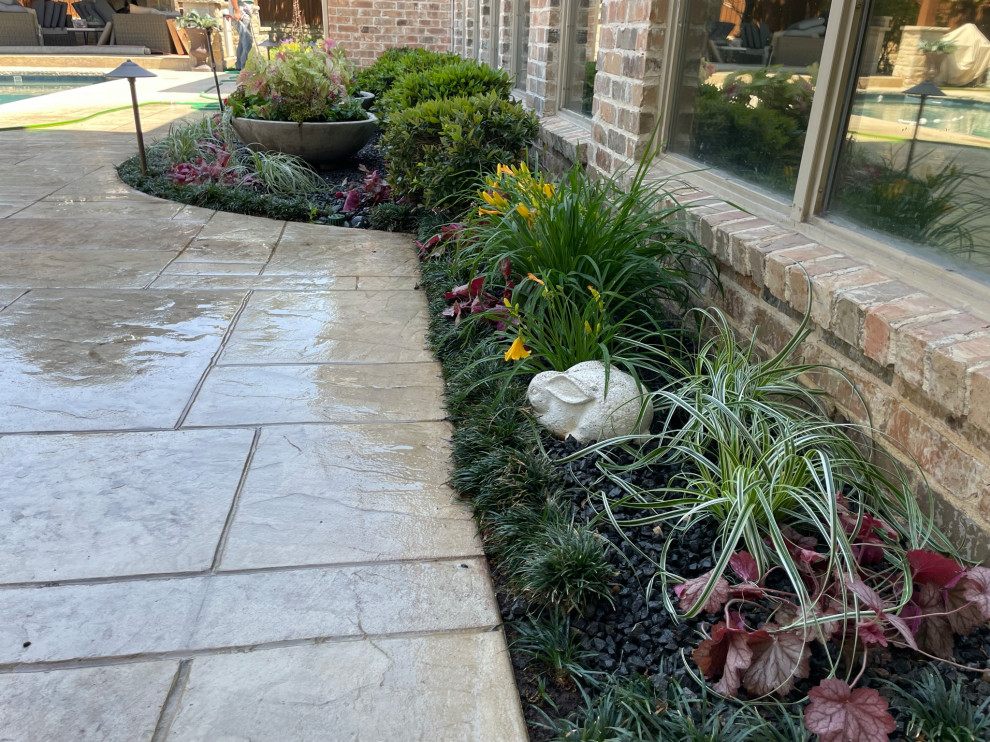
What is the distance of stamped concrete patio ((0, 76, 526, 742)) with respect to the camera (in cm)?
172

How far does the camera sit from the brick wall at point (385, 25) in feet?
38.8

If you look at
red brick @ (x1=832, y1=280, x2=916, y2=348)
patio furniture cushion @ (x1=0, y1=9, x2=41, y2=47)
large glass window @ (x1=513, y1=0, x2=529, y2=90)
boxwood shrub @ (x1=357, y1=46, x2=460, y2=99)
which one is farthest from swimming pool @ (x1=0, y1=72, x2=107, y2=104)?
red brick @ (x1=832, y1=280, x2=916, y2=348)

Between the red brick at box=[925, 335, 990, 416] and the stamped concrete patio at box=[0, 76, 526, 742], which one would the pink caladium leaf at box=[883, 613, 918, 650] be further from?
the stamped concrete patio at box=[0, 76, 526, 742]

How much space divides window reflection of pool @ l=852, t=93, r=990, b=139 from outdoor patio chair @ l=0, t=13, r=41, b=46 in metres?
22.6

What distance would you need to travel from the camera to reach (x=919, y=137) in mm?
2199

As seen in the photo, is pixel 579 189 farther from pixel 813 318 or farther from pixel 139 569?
pixel 139 569

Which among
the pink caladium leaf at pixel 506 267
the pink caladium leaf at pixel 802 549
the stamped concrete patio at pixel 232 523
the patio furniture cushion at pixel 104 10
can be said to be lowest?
the stamped concrete patio at pixel 232 523

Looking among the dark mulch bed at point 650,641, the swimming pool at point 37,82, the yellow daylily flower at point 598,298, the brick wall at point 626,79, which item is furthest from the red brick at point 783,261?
the swimming pool at point 37,82

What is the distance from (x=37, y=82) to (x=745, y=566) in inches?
718

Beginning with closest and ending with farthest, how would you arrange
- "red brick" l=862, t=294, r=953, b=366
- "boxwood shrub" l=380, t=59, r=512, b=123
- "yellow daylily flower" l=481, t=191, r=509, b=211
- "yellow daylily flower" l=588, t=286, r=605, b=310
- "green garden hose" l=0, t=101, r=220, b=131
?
"red brick" l=862, t=294, r=953, b=366 < "yellow daylily flower" l=588, t=286, r=605, b=310 < "yellow daylily flower" l=481, t=191, r=509, b=211 < "boxwood shrub" l=380, t=59, r=512, b=123 < "green garden hose" l=0, t=101, r=220, b=131

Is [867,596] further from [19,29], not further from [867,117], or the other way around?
[19,29]

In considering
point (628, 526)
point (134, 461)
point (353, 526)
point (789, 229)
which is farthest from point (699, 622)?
point (134, 461)

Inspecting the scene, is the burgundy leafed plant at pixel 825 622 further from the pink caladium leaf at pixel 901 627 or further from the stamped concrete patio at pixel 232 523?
the stamped concrete patio at pixel 232 523

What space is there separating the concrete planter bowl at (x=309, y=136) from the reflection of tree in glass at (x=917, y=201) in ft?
16.8
